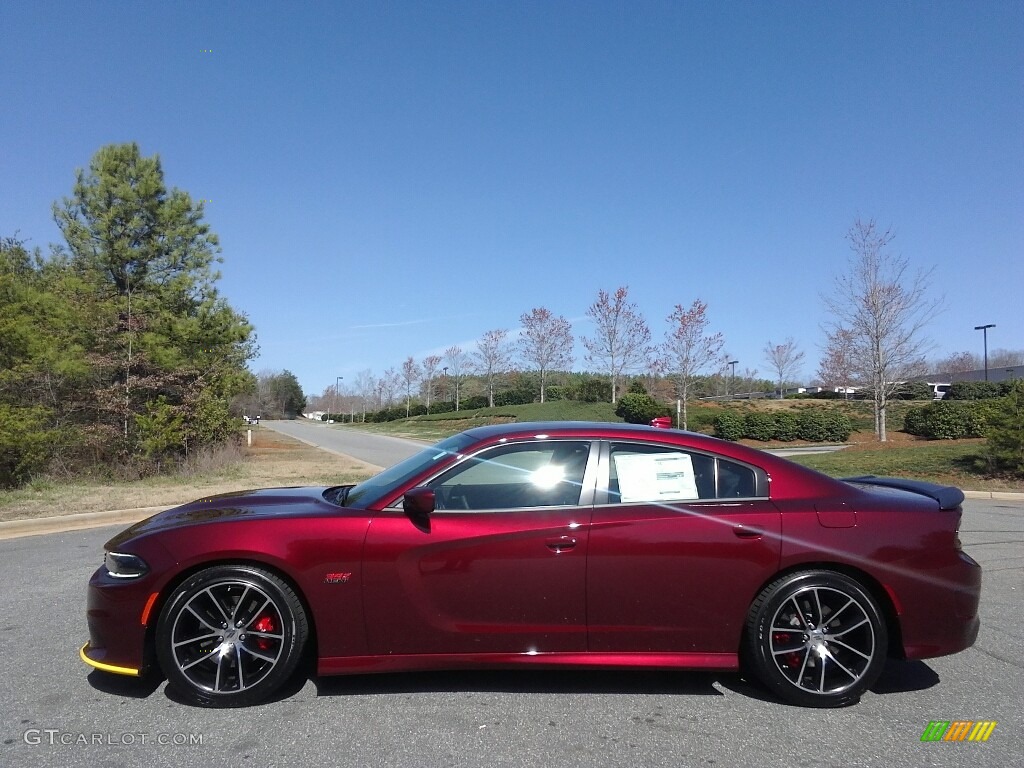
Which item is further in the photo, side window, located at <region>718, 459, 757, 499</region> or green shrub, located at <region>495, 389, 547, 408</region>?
green shrub, located at <region>495, 389, 547, 408</region>

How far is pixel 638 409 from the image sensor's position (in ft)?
108

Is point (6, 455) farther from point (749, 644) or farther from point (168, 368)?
point (749, 644)

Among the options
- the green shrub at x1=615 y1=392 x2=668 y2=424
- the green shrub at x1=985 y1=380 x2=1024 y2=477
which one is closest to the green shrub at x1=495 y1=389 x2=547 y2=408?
the green shrub at x1=615 y1=392 x2=668 y2=424

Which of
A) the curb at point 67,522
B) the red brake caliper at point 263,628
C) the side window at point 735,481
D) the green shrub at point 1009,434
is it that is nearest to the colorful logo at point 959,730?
the side window at point 735,481

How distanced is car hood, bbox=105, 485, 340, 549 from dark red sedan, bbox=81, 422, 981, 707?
29 mm

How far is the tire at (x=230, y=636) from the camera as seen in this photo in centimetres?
364

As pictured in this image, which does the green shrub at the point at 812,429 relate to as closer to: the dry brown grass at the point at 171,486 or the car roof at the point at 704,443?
the dry brown grass at the point at 171,486

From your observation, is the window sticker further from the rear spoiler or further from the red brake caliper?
the red brake caliper

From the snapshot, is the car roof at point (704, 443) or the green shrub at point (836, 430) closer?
the car roof at point (704, 443)

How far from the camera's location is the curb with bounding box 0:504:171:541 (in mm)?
9211

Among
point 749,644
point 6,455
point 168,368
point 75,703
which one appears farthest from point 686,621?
point 168,368

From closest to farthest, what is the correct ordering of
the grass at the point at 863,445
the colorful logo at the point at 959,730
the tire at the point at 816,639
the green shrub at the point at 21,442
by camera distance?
the colorful logo at the point at 959,730
the tire at the point at 816,639
the green shrub at the point at 21,442
the grass at the point at 863,445

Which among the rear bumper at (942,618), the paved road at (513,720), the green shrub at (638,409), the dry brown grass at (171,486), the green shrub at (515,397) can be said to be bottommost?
the paved road at (513,720)

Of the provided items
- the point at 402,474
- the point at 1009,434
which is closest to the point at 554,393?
the point at 1009,434
